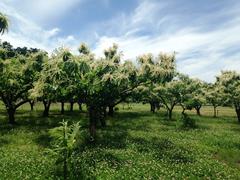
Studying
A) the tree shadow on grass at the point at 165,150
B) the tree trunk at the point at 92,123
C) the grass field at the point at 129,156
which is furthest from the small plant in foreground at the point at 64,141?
the tree trunk at the point at 92,123

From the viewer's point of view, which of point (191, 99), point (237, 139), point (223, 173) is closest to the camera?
point (223, 173)

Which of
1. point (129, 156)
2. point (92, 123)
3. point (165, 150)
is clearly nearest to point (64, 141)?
point (129, 156)

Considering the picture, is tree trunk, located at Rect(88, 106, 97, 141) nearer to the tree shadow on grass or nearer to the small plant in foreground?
the tree shadow on grass

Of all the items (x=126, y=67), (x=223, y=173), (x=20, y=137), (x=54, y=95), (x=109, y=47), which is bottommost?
(x=223, y=173)

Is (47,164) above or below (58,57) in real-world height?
below

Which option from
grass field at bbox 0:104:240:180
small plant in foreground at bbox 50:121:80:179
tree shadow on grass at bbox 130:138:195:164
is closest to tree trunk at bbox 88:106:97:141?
grass field at bbox 0:104:240:180

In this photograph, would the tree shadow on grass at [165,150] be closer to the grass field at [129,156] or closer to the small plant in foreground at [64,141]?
the grass field at [129,156]

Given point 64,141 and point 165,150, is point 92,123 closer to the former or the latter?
point 165,150

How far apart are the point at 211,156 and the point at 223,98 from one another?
4035 cm

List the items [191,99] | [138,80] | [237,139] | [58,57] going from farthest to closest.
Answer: [191,99] → [237,139] → [138,80] → [58,57]

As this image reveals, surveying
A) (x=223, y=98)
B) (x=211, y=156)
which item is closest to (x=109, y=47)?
(x=223, y=98)

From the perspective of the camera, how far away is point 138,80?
36.0 m

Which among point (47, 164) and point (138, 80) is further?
point (138, 80)

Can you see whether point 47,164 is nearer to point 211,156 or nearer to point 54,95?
point 54,95
